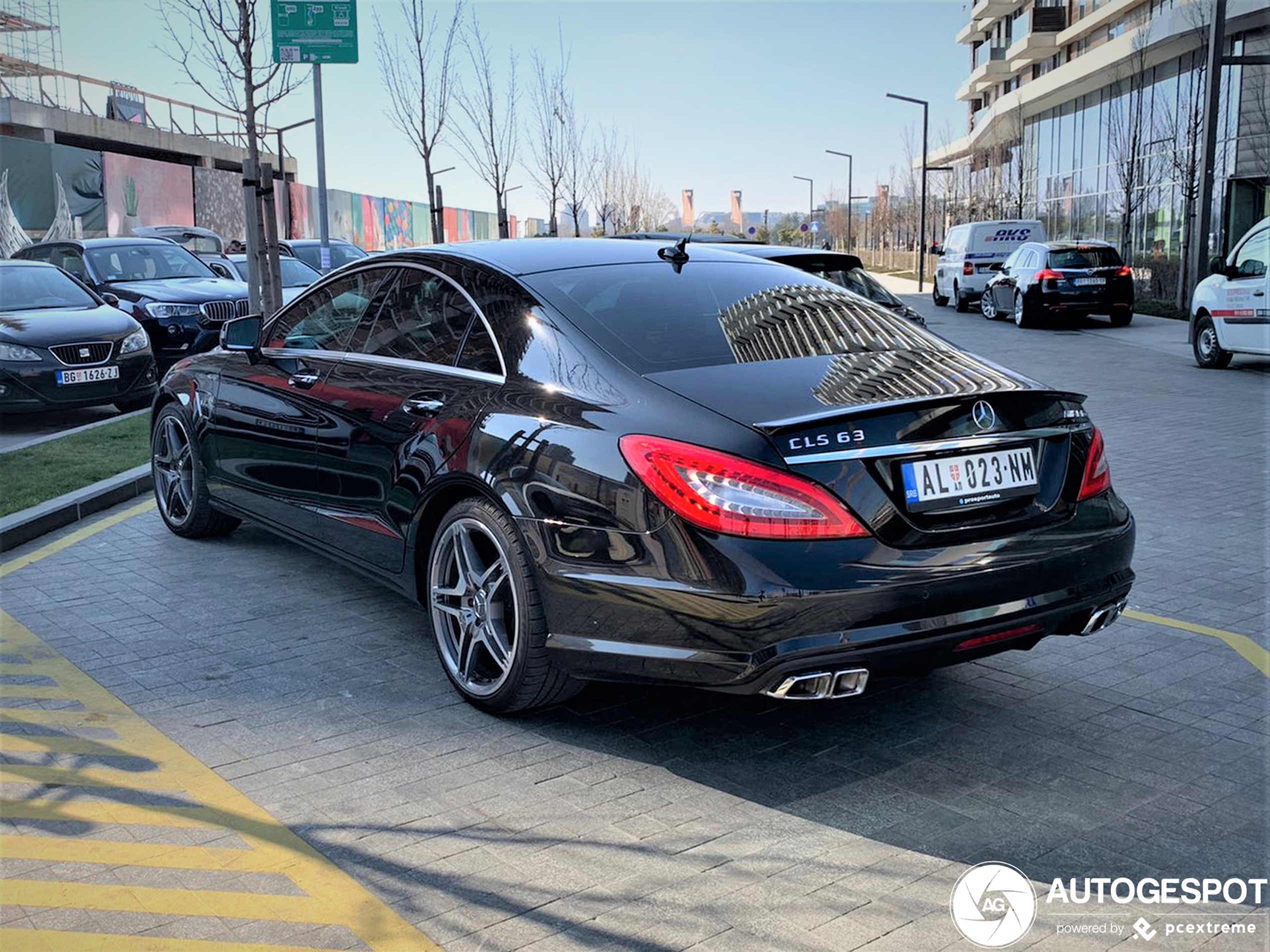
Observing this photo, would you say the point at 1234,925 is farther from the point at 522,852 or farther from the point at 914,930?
the point at 522,852

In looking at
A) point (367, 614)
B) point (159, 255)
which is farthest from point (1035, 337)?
point (367, 614)

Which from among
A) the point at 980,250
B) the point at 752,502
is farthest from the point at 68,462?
the point at 980,250

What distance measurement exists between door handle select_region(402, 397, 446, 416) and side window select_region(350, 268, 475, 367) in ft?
0.52

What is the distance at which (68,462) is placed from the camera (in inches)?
356

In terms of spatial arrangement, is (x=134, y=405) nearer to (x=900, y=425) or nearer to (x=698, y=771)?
(x=698, y=771)

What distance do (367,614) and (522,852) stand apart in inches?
92.9

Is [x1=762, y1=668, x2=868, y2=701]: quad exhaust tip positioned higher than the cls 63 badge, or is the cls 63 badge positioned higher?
the cls 63 badge

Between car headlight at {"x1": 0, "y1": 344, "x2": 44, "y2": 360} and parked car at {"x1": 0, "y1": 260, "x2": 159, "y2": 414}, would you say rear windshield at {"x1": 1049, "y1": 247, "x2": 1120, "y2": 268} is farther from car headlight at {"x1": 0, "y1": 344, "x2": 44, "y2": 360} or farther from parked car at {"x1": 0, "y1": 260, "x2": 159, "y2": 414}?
car headlight at {"x1": 0, "y1": 344, "x2": 44, "y2": 360}

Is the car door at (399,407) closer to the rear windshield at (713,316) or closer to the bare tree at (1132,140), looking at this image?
the rear windshield at (713,316)

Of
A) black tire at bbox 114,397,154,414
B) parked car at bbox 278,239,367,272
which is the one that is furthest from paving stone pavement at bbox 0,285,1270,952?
parked car at bbox 278,239,367,272

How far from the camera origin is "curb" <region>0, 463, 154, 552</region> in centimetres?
686

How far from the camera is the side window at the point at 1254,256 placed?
1471 centimetres

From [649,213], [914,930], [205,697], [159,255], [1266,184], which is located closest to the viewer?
[914,930]

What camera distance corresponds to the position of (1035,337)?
21891 millimetres
